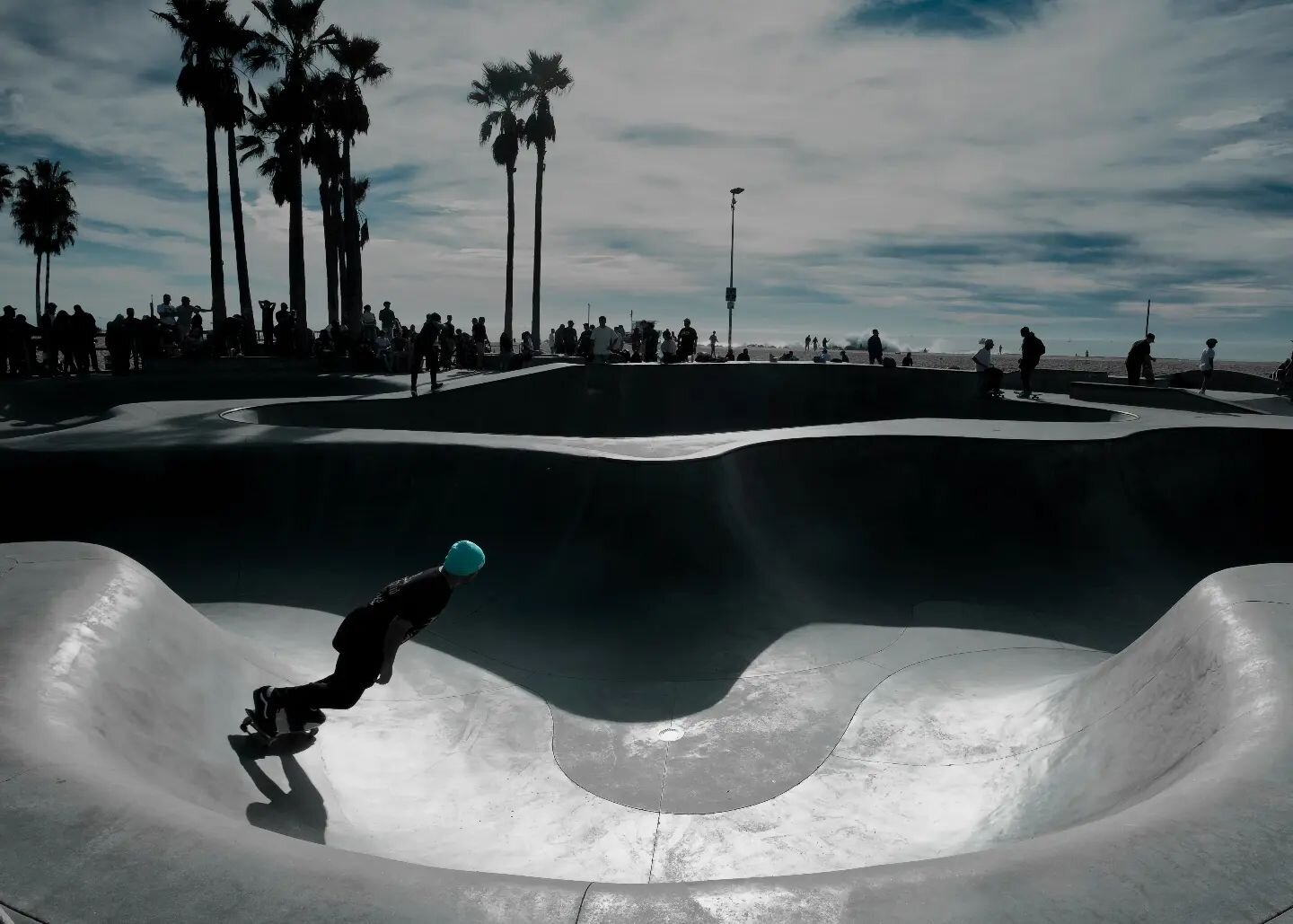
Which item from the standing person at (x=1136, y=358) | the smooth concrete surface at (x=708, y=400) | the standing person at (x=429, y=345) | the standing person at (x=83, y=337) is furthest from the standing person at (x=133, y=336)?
the standing person at (x=1136, y=358)

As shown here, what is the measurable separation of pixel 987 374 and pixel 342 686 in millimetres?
16689

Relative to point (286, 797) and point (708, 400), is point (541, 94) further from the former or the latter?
point (286, 797)

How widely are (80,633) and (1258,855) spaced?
180 inches

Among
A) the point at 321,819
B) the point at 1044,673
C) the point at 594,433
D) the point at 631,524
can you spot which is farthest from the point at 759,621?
the point at 594,433

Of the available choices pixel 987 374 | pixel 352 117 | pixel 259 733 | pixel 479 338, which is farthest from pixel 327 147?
pixel 259 733

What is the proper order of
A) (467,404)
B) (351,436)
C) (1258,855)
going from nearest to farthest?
(1258,855), (351,436), (467,404)

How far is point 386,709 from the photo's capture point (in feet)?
17.9

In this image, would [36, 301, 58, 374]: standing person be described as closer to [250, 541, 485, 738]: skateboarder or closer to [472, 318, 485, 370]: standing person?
[472, 318, 485, 370]: standing person

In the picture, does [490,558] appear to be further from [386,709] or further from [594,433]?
[594,433]

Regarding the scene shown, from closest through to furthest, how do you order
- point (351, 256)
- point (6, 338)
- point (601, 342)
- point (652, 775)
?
point (652, 775), point (6, 338), point (601, 342), point (351, 256)

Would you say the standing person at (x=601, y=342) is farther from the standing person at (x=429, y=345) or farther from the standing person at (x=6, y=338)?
the standing person at (x=6, y=338)

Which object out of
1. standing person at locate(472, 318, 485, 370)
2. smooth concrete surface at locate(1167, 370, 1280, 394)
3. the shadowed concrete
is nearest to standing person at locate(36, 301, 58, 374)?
standing person at locate(472, 318, 485, 370)

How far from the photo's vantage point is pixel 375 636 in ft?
13.6

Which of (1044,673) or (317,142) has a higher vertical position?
(317,142)
